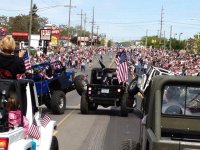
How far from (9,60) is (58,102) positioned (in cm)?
1311

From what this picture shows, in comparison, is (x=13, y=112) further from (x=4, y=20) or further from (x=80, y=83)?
(x=4, y=20)

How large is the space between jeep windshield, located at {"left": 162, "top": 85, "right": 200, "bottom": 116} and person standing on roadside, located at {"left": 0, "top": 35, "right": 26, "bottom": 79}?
1.96 metres

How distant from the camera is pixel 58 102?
790 inches

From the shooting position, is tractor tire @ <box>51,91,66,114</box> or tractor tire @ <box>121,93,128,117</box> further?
tractor tire @ <box>121,93,128,117</box>

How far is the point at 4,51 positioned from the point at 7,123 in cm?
135

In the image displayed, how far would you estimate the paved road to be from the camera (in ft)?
43.9

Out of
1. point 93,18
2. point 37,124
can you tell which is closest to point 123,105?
point 37,124

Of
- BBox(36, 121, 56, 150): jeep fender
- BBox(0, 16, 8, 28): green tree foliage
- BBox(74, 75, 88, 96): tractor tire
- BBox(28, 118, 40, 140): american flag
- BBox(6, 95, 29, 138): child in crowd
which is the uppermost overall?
BBox(0, 16, 8, 28): green tree foliage

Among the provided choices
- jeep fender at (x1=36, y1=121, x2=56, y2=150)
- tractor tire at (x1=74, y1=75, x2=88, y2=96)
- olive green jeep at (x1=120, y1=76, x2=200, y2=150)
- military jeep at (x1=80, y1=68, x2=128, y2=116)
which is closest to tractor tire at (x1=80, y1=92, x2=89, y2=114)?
military jeep at (x1=80, y1=68, x2=128, y2=116)

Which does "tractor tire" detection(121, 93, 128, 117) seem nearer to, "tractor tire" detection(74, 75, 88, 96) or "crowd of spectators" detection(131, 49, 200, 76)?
"tractor tire" detection(74, 75, 88, 96)

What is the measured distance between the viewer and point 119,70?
20.7 metres

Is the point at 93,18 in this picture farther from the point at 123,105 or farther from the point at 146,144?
the point at 146,144

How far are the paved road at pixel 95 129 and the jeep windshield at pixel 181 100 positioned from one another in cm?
578

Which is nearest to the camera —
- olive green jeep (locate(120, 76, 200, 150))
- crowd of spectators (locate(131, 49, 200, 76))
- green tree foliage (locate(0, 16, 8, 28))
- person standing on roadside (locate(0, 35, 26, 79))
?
olive green jeep (locate(120, 76, 200, 150))
